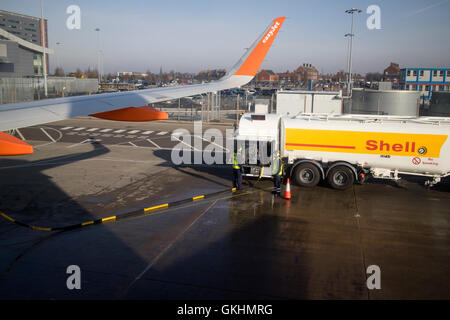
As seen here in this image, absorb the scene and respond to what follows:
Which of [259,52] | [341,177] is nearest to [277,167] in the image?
[341,177]

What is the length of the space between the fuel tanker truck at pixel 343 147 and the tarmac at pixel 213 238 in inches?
34.9

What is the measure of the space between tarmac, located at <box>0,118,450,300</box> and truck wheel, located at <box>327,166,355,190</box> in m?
0.33

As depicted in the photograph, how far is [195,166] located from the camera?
2036 centimetres

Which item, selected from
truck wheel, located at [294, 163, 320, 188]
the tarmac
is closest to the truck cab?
the tarmac

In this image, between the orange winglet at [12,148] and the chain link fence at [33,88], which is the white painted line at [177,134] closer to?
the chain link fence at [33,88]

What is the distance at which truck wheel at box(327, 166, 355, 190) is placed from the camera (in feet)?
51.8

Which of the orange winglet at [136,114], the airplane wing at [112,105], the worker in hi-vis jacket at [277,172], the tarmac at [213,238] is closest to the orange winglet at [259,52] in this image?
the airplane wing at [112,105]

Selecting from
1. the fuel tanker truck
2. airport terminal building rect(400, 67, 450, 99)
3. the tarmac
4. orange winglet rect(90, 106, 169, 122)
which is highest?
airport terminal building rect(400, 67, 450, 99)

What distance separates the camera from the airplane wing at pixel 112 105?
22.9 ft

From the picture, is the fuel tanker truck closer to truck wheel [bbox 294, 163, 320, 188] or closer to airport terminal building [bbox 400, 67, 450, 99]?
truck wheel [bbox 294, 163, 320, 188]

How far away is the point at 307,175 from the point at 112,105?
31.2 feet
